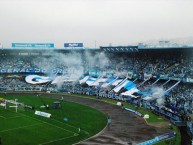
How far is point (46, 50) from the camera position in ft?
357

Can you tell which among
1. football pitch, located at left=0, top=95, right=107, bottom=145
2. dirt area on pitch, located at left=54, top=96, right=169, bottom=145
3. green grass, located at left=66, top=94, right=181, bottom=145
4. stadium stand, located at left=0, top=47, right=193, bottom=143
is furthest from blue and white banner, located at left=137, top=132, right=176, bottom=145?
football pitch, located at left=0, top=95, right=107, bottom=145

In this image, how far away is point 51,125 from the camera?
46844 mm

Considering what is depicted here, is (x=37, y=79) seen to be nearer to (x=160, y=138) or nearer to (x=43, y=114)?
(x=43, y=114)

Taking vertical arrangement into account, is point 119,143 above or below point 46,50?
below

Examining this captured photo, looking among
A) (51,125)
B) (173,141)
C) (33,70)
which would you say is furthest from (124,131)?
(33,70)

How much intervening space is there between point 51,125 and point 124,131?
11.6 metres

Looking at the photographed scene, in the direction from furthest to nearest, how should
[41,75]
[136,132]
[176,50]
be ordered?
Result: 1. [41,75]
2. [176,50]
3. [136,132]

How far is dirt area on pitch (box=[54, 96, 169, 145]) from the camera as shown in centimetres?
3866

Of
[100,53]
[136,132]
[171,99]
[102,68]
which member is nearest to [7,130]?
[136,132]

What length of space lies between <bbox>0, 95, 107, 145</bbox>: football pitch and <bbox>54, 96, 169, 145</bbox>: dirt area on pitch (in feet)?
5.67

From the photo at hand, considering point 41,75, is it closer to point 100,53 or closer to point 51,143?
point 100,53

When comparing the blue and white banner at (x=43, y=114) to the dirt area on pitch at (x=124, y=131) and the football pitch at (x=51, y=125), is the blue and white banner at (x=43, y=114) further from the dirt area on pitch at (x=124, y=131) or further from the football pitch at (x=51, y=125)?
the dirt area on pitch at (x=124, y=131)

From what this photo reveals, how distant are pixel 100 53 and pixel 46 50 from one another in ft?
67.9

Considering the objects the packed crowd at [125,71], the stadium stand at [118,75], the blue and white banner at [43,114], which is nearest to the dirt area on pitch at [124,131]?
the stadium stand at [118,75]
